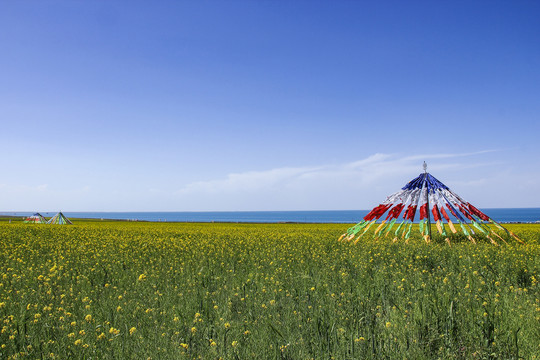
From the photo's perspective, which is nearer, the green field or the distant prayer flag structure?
the green field

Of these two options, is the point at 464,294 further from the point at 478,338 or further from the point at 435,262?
the point at 435,262

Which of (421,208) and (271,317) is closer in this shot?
(271,317)

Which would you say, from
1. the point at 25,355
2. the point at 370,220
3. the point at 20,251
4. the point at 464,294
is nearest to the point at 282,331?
the point at 25,355

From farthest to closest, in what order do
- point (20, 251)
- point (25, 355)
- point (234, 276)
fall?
point (20, 251) < point (234, 276) < point (25, 355)

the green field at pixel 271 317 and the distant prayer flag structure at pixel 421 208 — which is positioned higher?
the distant prayer flag structure at pixel 421 208

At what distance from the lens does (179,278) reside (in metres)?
8.15

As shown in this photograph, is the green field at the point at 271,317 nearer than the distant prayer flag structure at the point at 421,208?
Yes

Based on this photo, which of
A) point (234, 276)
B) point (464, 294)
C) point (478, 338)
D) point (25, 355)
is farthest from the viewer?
point (234, 276)

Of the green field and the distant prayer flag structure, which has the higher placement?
the distant prayer flag structure

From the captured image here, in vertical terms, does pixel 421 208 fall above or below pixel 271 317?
above

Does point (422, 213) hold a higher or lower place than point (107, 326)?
higher

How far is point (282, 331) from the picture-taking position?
15.0 feet

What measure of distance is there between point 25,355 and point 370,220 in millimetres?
16543

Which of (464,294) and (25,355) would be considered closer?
(25,355)
